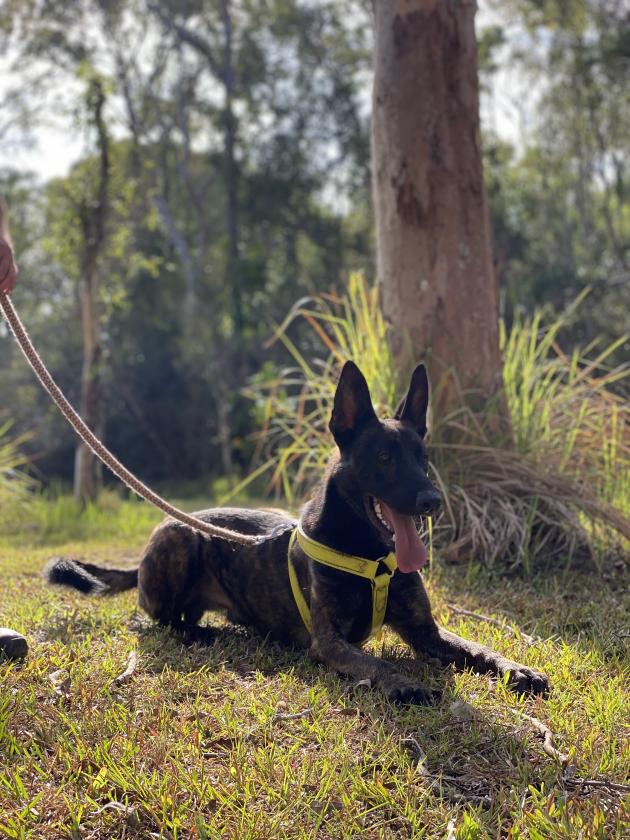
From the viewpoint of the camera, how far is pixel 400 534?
3.36 metres

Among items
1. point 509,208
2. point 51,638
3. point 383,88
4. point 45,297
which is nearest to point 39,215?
point 45,297

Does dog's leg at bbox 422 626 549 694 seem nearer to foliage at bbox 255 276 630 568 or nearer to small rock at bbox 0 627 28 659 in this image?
small rock at bbox 0 627 28 659

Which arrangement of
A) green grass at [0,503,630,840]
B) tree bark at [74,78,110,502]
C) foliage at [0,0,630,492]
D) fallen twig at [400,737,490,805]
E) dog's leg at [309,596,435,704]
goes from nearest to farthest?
green grass at [0,503,630,840], fallen twig at [400,737,490,805], dog's leg at [309,596,435,704], tree bark at [74,78,110,502], foliage at [0,0,630,492]

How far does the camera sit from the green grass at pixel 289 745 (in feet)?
7.35

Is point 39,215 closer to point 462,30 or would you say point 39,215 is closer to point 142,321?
point 142,321

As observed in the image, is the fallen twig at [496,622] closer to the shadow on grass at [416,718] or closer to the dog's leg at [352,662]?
the shadow on grass at [416,718]

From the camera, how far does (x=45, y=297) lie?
27.2 metres

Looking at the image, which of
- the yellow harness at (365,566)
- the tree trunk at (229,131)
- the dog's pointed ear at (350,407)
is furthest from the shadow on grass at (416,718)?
the tree trunk at (229,131)

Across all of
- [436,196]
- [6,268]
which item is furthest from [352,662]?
[436,196]

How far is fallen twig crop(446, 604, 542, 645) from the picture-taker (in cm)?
382

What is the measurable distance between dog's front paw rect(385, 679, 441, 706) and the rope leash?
3.76 ft

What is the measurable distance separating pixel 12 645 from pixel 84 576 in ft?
2.88

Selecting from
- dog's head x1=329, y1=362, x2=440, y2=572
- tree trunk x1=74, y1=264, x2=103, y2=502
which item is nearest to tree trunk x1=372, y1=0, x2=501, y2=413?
dog's head x1=329, y1=362, x2=440, y2=572

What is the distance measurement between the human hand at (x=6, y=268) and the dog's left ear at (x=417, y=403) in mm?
1741
